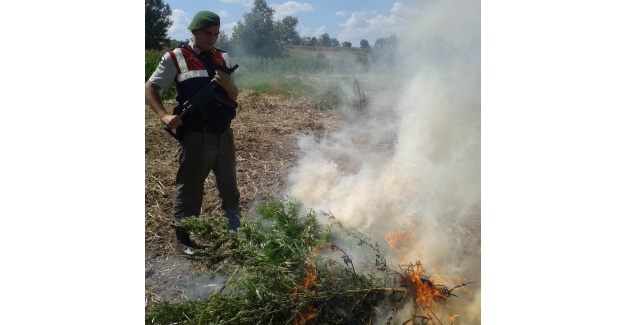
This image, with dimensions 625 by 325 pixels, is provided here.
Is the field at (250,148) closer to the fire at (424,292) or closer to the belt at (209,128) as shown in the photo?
the belt at (209,128)

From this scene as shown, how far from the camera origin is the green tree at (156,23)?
301 centimetres

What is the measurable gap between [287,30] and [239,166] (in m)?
0.85

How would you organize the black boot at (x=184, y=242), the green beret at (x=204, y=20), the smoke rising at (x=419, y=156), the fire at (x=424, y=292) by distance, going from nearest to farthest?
the fire at (x=424, y=292), the smoke rising at (x=419, y=156), the green beret at (x=204, y=20), the black boot at (x=184, y=242)

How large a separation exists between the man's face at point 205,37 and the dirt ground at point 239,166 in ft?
1.14

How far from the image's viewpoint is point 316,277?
260cm

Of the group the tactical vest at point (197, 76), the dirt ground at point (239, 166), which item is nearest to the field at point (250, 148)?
the dirt ground at point (239, 166)

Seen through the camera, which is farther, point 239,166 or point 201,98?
point 239,166

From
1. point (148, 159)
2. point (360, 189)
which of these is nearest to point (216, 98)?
point (148, 159)

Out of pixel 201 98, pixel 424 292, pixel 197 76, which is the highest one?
pixel 197 76

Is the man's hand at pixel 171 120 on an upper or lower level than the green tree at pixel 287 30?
lower

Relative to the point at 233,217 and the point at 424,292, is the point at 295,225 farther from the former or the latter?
the point at 424,292

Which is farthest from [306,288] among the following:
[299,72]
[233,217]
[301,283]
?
[299,72]

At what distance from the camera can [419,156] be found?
3.12m

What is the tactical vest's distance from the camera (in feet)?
9.74
